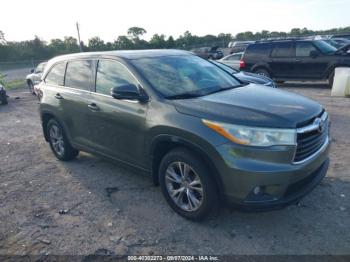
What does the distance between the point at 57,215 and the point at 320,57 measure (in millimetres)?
10695

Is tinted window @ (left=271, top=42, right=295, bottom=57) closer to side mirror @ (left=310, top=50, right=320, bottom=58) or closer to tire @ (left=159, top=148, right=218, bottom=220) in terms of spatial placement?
side mirror @ (left=310, top=50, right=320, bottom=58)

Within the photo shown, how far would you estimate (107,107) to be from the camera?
4.15 meters

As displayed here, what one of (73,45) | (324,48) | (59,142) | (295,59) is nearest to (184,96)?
(59,142)

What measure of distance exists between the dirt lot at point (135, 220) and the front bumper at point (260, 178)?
18.1 inches

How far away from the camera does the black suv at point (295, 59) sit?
11.3 metres

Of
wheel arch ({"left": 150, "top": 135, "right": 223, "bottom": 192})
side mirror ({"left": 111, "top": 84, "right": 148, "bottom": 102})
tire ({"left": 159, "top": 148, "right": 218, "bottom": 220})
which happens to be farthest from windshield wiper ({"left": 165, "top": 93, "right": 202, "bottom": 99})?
tire ({"left": 159, "top": 148, "right": 218, "bottom": 220})

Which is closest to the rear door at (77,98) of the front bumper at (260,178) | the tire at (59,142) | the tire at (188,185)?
the tire at (59,142)

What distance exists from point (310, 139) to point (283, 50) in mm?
10188

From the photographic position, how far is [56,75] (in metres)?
5.45

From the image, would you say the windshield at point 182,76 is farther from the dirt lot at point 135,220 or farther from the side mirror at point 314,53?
the side mirror at point 314,53

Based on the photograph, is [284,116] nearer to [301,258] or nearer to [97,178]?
[301,258]

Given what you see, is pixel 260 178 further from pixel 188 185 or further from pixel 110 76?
pixel 110 76

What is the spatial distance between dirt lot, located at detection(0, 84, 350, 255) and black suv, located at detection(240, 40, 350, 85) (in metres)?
7.06

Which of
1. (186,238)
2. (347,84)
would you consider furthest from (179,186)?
(347,84)
